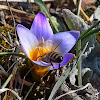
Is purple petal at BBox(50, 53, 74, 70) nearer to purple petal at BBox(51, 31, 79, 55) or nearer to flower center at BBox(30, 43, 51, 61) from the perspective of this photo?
purple petal at BBox(51, 31, 79, 55)

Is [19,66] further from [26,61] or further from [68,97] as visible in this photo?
[68,97]

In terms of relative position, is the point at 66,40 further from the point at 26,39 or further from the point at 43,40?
the point at 26,39

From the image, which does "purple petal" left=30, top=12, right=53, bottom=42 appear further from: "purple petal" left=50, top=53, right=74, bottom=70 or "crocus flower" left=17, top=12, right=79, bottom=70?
"purple petal" left=50, top=53, right=74, bottom=70

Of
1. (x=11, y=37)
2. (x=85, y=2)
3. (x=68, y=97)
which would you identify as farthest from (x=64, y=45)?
(x=85, y=2)

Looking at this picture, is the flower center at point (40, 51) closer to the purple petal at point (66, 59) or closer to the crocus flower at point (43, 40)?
the crocus flower at point (43, 40)

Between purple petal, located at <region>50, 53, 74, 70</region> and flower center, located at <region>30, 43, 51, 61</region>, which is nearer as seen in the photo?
purple petal, located at <region>50, 53, 74, 70</region>

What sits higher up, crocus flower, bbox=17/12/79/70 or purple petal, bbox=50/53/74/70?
crocus flower, bbox=17/12/79/70

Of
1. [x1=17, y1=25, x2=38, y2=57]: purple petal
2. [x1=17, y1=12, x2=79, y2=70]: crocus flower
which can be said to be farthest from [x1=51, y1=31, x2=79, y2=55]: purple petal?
[x1=17, y1=25, x2=38, y2=57]: purple petal

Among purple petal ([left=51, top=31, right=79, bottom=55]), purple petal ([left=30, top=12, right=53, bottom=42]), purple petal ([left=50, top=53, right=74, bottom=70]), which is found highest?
purple petal ([left=30, top=12, right=53, bottom=42])
